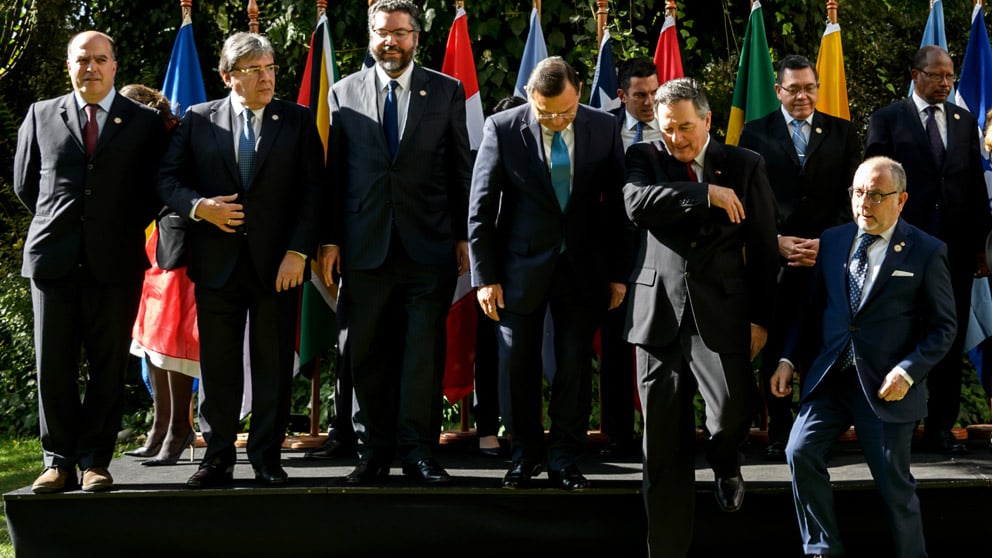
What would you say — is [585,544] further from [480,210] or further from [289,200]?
[289,200]

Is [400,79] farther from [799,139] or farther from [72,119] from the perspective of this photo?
[799,139]

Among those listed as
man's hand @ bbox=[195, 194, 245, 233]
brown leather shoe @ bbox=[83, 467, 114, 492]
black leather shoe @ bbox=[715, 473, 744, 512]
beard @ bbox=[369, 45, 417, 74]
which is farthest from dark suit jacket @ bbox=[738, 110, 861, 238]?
brown leather shoe @ bbox=[83, 467, 114, 492]

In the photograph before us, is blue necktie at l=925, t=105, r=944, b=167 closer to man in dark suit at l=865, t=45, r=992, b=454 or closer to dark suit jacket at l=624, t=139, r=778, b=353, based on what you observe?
man in dark suit at l=865, t=45, r=992, b=454

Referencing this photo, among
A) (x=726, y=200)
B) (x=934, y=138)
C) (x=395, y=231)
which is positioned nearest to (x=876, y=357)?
(x=726, y=200)

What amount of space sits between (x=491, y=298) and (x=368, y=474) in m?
0.89

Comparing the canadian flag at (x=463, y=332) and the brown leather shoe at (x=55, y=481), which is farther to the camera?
the canadian flag at (x=463, y=332)

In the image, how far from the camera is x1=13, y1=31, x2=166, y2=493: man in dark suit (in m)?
4.88

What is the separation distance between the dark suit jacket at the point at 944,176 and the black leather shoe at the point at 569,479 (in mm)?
2033

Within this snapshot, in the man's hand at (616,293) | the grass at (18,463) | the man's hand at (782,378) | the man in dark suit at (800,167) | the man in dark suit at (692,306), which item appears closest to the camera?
the man in dark suit at (692,306)

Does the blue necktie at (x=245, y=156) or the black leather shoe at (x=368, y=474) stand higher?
the blue necktie at (x=245, y=156)

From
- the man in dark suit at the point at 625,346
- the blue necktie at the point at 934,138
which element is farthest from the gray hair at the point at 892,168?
the man in dark suit at the point at 625,346

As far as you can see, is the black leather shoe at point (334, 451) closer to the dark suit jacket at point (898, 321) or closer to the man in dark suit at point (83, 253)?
the man in dark suit at point (83, 253)

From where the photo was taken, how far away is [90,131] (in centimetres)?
Answer: 496

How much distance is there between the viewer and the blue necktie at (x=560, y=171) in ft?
15.9
